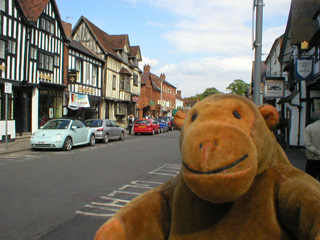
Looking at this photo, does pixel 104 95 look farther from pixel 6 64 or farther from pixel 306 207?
pixel 306 207

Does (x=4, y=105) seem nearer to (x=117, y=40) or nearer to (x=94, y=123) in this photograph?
(x=94, y=123)

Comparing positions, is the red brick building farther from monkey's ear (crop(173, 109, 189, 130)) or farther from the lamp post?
monkey's ear (crop(173, 109, 189, 130))

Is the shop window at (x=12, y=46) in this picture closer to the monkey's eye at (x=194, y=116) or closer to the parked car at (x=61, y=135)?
the parked car at (x=61, y=135)

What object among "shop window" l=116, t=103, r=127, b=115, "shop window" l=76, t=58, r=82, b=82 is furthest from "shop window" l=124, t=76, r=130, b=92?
"shop window" l=76, t=58, r=82, b=82

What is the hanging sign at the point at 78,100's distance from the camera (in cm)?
2322

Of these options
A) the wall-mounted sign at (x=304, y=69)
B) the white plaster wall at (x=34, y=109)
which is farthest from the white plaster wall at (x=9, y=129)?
the wall-mounted sign at (x=304, y=69)

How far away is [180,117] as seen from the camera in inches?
83.0

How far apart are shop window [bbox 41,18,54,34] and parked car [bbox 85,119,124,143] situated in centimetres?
709

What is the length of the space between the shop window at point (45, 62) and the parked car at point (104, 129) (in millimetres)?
4879

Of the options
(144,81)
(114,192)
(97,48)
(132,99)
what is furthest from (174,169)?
(144,81)

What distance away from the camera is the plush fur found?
1526 mm

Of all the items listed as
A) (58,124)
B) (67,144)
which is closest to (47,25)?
(58,124)

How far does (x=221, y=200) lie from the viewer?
5.01 ft

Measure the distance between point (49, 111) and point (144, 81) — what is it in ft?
104
